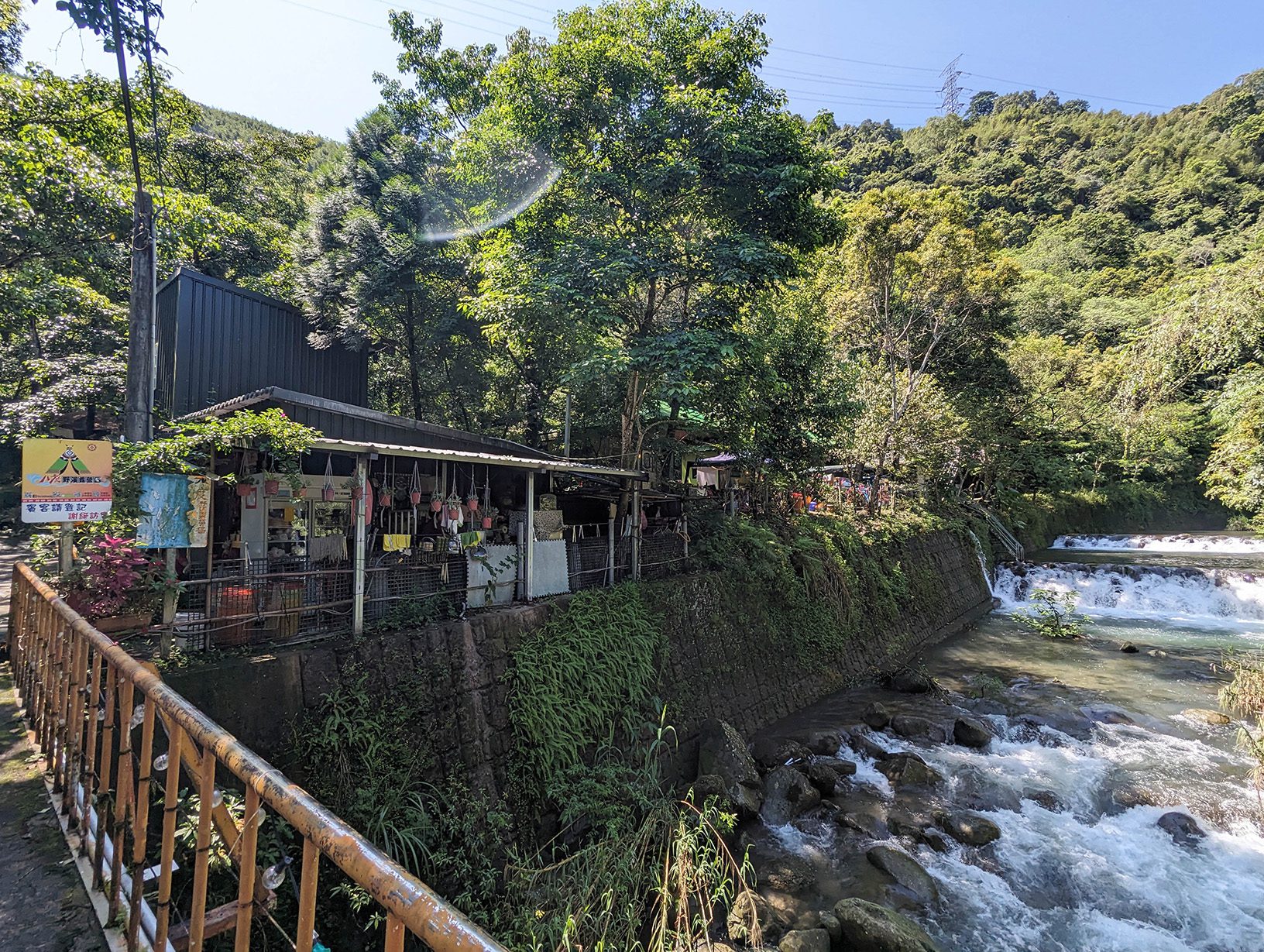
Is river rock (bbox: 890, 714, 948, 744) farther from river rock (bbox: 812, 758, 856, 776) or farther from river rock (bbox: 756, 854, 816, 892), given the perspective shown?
river rock (bbox: 756, 854, 816, 892)

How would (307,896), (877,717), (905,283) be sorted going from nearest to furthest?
(307,896), (877,717), (905,283)

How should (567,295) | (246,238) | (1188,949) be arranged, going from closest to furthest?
(1188,949)
(567,295)
(246,238)

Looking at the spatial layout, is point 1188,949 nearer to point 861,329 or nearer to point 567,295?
point 567,295

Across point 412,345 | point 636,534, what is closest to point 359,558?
point 636,534

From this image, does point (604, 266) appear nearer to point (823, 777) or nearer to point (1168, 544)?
point (823, 777)

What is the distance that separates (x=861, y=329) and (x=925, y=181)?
2359 inches

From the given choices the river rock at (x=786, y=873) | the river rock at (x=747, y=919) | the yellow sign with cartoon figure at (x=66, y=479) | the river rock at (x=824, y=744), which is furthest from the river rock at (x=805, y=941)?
the yellow sign with cartoon figure at (x=66, y=479)

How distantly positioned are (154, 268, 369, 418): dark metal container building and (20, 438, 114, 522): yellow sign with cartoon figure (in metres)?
8.46

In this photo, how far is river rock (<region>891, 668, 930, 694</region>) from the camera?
13.7m

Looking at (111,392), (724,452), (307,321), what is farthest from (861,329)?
(111,392)

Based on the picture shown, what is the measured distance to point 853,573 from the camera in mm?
16516

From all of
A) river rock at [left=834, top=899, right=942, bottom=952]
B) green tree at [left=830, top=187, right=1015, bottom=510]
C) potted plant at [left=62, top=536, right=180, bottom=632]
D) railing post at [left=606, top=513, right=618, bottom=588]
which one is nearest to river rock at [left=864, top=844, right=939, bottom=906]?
river rock at [left=834, top=899, right=942, bottom=952]

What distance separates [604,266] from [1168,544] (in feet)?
109

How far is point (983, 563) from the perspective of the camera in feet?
79.7
